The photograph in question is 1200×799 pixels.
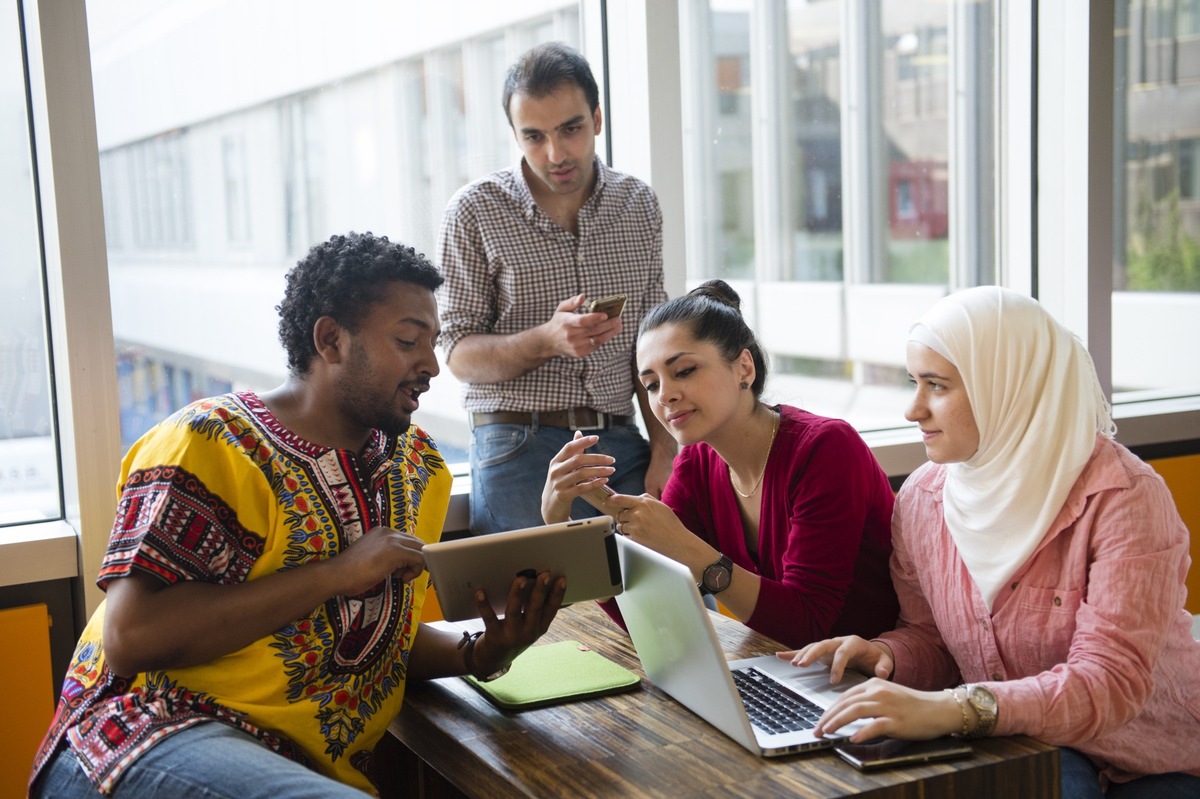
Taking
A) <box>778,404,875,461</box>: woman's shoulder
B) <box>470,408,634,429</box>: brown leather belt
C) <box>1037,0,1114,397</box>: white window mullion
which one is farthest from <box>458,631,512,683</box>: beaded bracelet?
<box>1037,0,1114,397</box>: white window mullion

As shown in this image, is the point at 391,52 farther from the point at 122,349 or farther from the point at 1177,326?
the point at 1177,326

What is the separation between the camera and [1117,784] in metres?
1.68

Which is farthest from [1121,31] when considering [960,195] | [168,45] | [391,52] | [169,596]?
[169,596]

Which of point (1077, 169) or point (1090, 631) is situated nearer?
point (1090, 631)

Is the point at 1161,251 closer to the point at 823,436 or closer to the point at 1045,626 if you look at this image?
the point at 823,436

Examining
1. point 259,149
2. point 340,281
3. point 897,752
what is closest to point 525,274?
point 259,149

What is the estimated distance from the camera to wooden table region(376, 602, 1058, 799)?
4.36ft

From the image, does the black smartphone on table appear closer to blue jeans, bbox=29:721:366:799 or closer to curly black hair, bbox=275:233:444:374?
blue jeans, bbox=29:721:366:799

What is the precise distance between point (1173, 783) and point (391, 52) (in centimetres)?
249

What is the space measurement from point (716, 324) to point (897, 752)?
1.01 m

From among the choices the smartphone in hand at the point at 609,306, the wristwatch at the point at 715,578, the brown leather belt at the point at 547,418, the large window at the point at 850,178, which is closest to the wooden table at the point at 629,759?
the wristwatch at the point at 715,578

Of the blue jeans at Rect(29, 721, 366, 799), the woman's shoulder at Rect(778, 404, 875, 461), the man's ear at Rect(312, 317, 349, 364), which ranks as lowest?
the blue jeans at Rect(29, 721, 366, 799)

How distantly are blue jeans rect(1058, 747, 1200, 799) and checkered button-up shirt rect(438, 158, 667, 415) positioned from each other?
4.78 ft

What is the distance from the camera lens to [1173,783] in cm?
166
